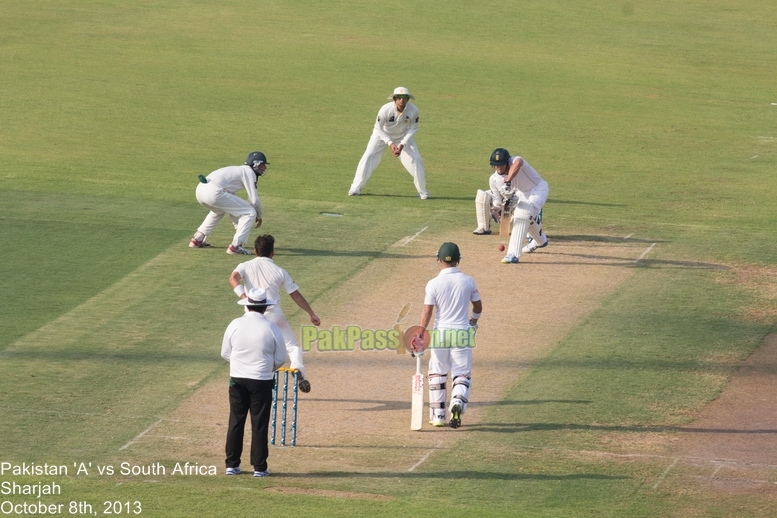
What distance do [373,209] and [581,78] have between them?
48.1 ft

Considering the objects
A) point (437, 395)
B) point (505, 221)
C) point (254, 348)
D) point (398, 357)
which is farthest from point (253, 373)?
point (505, 221)

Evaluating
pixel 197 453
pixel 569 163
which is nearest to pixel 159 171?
pixel 569 163

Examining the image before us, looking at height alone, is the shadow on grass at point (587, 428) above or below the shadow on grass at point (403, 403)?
below

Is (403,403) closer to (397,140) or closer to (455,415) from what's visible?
(455,415)

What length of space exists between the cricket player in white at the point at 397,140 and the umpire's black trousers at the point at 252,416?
11.1 meters

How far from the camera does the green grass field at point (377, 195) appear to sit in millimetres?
12875

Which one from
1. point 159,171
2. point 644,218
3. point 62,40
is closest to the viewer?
point 644,218

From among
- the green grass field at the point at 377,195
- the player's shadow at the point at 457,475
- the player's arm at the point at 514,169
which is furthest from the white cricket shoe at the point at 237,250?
the player's shadow at the point at 457,475

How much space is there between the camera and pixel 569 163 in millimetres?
27422

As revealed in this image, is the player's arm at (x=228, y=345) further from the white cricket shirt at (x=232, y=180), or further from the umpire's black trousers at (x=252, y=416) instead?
the white cricket shirt at (x=232, y=180)

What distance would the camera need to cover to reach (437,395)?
13805mm

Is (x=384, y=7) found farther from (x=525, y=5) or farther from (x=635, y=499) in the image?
(x=635, y=499)

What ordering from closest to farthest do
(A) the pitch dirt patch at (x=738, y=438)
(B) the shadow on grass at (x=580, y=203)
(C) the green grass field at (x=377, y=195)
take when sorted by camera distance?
(A) the pitch dirt patch at (x=738, y=438) < (C) the green grass field at (x=377, y=195) < (B) the shadow on grass at (x=580, y=203)

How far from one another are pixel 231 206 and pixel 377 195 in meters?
4.95
